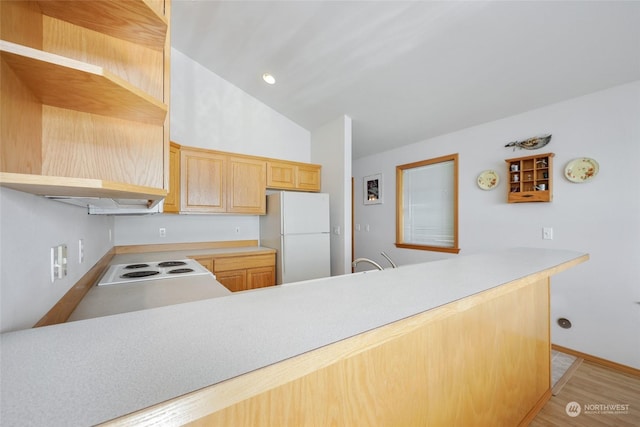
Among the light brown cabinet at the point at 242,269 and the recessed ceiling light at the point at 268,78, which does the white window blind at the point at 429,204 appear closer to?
the light brown cabinet at the point at 242,269

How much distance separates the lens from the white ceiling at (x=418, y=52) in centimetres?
177

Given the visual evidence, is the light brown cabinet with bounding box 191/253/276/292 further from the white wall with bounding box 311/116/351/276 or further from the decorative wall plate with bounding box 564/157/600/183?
the decorative wall plate with bounding box 564/157/600/183

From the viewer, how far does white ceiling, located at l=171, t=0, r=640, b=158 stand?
69.7 inches

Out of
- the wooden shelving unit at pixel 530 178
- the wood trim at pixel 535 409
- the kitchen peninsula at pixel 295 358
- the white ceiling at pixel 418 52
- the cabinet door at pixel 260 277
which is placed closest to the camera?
the kitchen peninsula at pixel 295 358

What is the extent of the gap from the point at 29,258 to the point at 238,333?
2.15 feet

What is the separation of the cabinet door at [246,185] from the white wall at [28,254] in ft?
6.91

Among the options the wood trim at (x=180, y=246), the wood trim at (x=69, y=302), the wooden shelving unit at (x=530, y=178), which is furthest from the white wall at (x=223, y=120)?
the wooden shelving unit at (x=530, y=178)

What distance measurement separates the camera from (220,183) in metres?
3.08

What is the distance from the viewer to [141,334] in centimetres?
51

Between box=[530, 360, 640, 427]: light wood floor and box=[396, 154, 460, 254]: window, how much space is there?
1461mm

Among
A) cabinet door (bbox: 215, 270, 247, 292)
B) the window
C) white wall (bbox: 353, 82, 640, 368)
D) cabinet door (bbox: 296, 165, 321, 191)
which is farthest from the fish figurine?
cabinet door (bbox: 215, 270, 247, 292)

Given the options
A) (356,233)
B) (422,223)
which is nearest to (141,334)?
(422,223)

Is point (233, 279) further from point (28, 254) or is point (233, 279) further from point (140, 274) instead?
point (28, 254)

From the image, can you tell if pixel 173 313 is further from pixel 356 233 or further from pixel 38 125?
pixel 356 233
